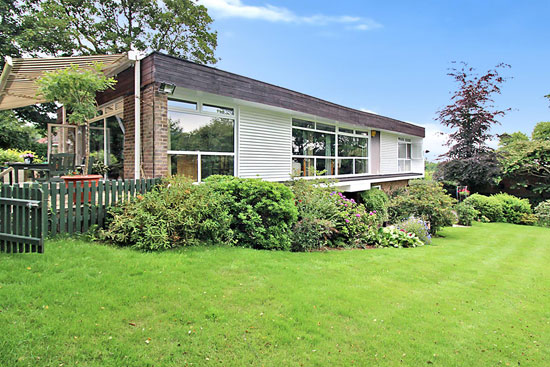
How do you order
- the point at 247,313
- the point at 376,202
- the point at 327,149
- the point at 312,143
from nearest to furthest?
1. the point at 247,313
2. the point at 376,202
3. the point at 312,143
4. the point at 327,149

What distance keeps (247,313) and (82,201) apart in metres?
3.96

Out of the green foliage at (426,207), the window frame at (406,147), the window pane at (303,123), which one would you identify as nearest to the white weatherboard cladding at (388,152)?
the window frame at (406,147)

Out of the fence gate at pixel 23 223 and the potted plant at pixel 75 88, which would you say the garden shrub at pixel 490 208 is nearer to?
the potted plant at pixel 75 88

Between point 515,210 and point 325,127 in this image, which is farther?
point 515,210

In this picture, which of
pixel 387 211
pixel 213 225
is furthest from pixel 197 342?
pixel 387 211

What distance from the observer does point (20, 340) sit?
2.38 meters

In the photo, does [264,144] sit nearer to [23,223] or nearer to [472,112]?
[23,223]

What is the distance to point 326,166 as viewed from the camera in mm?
Result: 12898

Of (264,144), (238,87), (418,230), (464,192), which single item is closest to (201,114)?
(238,87)

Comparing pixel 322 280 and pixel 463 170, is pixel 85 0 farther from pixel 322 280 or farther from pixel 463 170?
pixel 463 170

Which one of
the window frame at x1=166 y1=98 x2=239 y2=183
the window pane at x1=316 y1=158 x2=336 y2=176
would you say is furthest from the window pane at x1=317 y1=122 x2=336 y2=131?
the window frame at x1=166 y1=98 x2=239 y2=183

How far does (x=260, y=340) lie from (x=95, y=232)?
4033 mm

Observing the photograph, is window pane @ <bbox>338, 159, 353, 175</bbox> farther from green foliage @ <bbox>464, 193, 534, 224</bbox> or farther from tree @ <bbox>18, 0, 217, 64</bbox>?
tree @ <bbox>18, 0, 217, 64</bbox>

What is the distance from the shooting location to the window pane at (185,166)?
725cm
